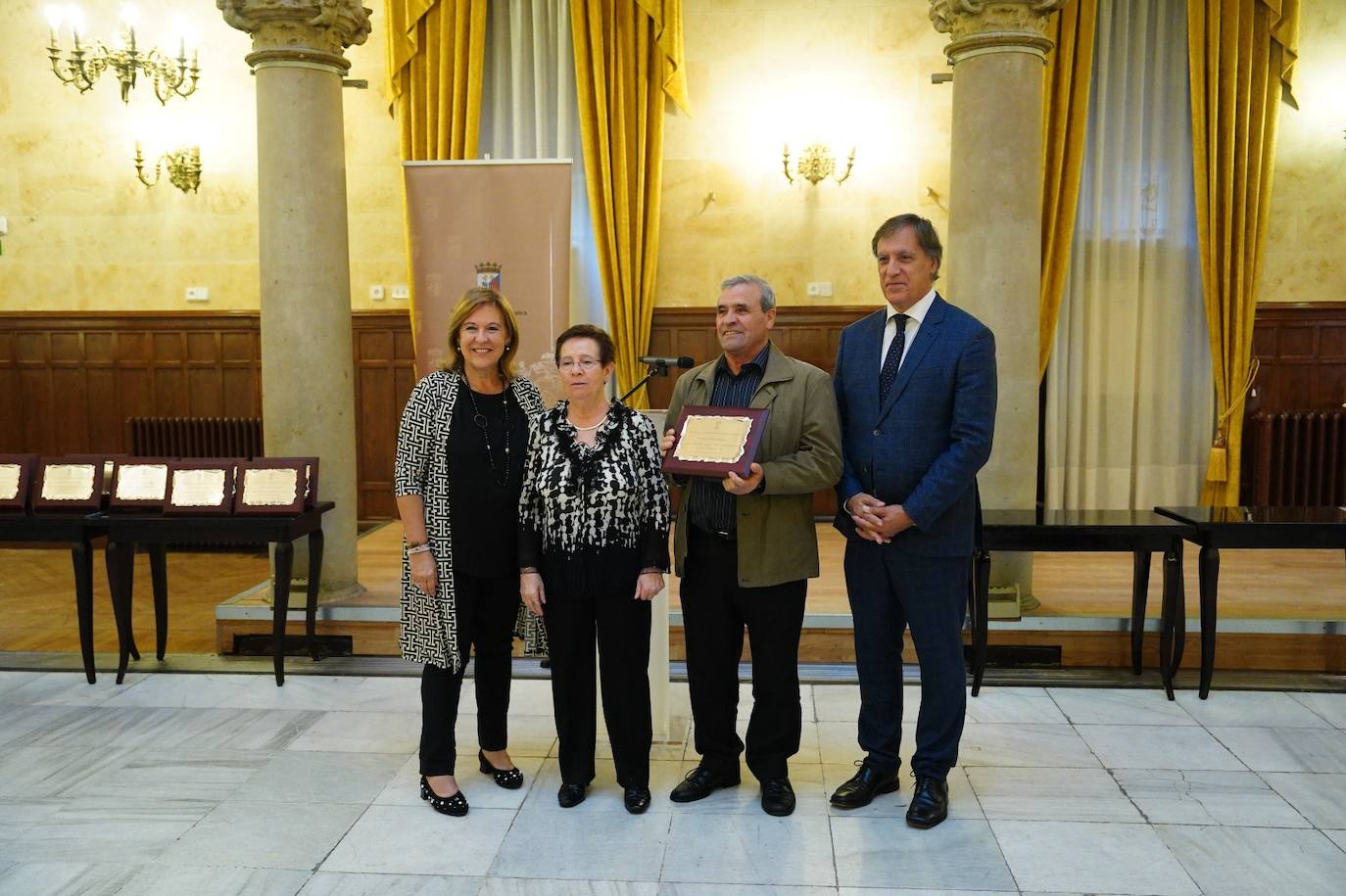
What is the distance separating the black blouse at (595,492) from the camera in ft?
10.0

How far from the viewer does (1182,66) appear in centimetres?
735

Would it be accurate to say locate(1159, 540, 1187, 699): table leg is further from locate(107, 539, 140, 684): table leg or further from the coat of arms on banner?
locate(107, 539, 140, 684): table leg

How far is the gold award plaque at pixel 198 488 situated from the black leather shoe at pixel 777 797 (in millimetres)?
2814

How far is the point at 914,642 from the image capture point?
320 cm

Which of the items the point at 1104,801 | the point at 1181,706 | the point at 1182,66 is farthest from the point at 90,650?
the point at 1182,66

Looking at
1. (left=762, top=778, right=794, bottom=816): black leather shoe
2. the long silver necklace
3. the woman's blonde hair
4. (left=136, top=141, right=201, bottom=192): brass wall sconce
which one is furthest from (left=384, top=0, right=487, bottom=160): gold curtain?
(left=762, top=778, right=794, bottom=816): black leather shoe

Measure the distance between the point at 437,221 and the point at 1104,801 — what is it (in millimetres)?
5102

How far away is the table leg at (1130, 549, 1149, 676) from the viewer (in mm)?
4609

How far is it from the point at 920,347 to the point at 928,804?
138cm

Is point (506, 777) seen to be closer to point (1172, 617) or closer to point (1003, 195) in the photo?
point (1172, 617)

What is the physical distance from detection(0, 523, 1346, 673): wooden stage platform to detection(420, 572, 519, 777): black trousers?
1.73 meters

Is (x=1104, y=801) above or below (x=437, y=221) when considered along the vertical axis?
below

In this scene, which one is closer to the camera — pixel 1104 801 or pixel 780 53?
pixel 1104 801

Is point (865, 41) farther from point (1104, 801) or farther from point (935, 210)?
point (1104, 801)
